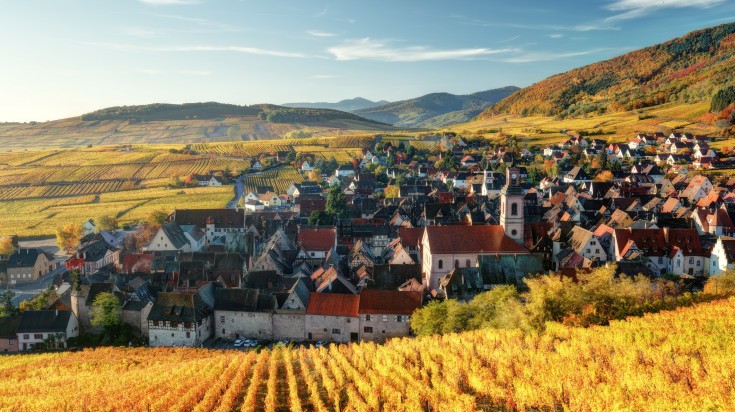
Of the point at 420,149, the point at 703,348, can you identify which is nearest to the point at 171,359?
the point at 703,348

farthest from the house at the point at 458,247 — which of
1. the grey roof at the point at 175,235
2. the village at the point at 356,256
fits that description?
the grey roof at the point at 175,235

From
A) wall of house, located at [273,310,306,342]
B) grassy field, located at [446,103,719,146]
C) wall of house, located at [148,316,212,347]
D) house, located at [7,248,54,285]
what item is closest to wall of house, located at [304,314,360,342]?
wall of house, located at [273,310,306,342]

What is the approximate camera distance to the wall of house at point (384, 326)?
4647 centimetres

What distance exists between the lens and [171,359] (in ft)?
138

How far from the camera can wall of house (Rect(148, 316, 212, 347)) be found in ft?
157

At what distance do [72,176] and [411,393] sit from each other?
479ft

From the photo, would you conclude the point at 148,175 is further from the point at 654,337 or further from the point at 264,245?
the point at 654,337

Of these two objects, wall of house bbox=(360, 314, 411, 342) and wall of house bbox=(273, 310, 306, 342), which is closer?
Answer: wall of house bbox=(360, 314, 411, 342)

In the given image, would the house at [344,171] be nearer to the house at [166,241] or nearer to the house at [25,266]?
the house at [166,241]

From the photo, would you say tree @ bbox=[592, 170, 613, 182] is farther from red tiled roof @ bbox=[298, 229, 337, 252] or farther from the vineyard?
red tiled roof @ bbox=[298, 229, 337, 252]

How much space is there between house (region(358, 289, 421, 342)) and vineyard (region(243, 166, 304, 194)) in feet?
278

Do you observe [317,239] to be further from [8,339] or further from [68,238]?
[68,238]

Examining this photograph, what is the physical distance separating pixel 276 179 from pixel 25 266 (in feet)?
243

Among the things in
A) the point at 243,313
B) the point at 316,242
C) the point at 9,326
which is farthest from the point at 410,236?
the point at 9,326
